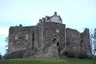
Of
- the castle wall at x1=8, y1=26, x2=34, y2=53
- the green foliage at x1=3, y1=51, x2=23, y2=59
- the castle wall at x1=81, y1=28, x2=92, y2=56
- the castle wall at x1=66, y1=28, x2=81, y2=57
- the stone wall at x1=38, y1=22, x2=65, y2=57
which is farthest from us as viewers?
the castle wall at x1=81, y1=28, x2=92, y2=56

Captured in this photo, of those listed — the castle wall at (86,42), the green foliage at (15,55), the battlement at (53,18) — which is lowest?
the green foliage at (15,55)

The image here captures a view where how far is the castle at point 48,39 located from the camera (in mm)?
58122

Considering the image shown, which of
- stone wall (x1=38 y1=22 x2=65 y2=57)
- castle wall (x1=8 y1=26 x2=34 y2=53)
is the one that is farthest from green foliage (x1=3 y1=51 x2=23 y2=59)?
stone wall (x1=38 y1=22 x2=65 y2=57)

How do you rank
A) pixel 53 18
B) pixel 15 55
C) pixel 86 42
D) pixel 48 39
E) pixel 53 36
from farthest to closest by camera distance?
pixel 86 42, pixel 53 18, pixel 15 55, pixel 53 36, pixel 48 39

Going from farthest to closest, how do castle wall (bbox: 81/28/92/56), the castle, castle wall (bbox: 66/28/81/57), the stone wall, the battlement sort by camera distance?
castle wall (bbox: 81/28/92/56) → the battlement → castle wall (bbox: 66/28/81/57) → the castle → the stone wall

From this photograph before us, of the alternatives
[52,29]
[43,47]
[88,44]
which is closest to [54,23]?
[52,29]

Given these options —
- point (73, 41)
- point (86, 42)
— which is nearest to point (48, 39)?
point (73, 41)

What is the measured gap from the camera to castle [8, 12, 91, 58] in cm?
5812

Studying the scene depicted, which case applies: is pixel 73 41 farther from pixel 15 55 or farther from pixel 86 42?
pixel 15 55

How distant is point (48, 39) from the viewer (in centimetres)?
5950

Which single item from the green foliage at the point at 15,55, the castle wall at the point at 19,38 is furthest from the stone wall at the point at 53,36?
the green foliage at the point at 15,55

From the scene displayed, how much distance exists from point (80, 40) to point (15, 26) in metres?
17.1

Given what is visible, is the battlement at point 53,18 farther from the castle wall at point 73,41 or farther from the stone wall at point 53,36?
the stone wall at point 53,36

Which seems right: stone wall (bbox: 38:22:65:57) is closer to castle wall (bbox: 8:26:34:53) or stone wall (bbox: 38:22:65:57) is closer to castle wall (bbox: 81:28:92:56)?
castle wall (bbox: 8:26:34:53)
